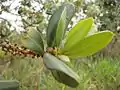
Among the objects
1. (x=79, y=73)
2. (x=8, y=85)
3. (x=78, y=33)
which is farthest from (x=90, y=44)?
(x=79, y=73)

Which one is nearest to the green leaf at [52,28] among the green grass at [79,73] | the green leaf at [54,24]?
the green leaf at [54,24]

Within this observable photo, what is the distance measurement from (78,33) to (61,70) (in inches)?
2.9

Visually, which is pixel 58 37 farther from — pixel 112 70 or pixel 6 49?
pixel 112 70

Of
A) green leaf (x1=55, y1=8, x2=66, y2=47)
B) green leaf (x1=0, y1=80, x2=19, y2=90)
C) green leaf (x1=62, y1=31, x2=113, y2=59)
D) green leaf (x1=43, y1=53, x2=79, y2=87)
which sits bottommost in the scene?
green leaf (x1=0, y1=80, x2=19, y2=90)

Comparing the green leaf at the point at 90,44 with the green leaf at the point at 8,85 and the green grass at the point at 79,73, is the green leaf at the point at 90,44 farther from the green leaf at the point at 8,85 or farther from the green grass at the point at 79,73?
the green grass at the point at 79,73

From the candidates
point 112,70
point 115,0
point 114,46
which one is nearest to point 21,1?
point 112,70

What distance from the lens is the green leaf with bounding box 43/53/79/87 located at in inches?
14.1

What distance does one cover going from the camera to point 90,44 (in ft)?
1.32

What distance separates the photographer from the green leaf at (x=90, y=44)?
40 centimetres

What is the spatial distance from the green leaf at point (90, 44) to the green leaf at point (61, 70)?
1.2 inches

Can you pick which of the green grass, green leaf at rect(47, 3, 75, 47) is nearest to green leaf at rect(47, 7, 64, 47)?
green leaf at rect(47, 3, 75, 47)

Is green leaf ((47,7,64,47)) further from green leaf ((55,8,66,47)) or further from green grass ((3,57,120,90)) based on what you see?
green grass ((3,57,120,90))

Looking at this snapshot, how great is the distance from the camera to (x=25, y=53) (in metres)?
0.38

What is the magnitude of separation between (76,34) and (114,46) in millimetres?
4504
